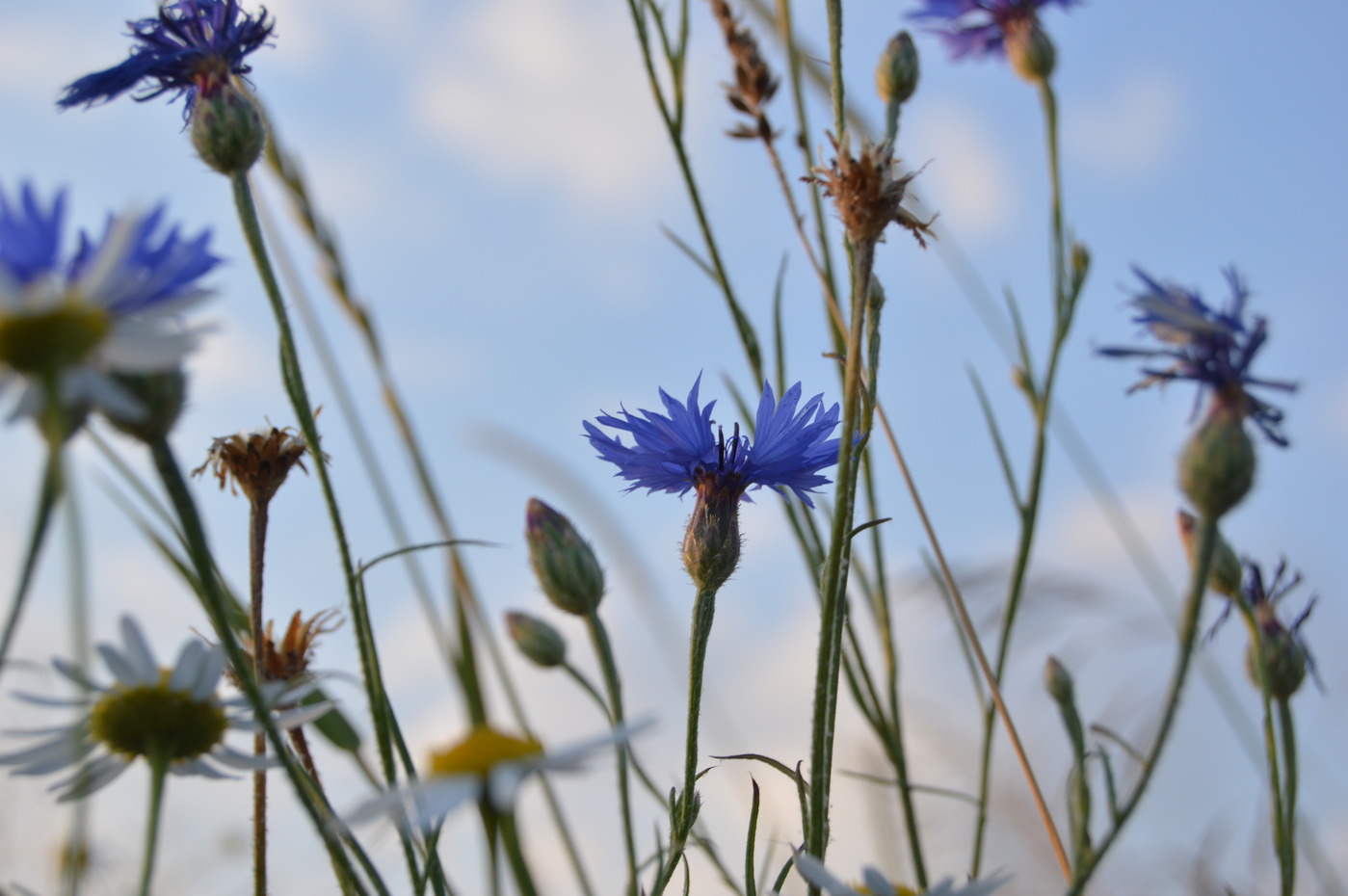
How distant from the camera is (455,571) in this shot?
81 cm

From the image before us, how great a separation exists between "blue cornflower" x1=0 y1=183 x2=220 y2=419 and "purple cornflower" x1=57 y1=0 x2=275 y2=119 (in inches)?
18.1

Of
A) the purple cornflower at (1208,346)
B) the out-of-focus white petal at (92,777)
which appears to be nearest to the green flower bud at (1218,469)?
the purple cornflower at (1208,346)

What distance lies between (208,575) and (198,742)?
140 mm

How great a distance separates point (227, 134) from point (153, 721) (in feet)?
1.39

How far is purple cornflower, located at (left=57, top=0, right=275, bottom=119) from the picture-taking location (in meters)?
0.88

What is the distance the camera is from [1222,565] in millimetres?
915

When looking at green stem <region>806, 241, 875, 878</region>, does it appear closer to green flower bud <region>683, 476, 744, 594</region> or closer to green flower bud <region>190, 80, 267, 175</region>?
green flower bud <region>683, 476, 744, 594</region>

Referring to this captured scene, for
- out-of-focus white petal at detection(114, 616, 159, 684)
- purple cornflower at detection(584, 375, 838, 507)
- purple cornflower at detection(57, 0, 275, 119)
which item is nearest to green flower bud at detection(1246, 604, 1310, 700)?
purple cornflower at detection(584, 375, 838, 507)

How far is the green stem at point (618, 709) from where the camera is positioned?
640 mm

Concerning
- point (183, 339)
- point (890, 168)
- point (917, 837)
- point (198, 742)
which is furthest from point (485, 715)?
point (917, 837)

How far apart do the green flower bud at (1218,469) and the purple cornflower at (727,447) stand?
0.37 meters

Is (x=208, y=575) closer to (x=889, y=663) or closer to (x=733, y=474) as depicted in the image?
(x=733, y=474)

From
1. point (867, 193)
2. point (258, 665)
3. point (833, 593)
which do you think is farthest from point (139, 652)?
point (867, 193)

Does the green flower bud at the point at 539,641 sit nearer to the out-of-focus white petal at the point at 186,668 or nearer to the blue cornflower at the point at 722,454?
the blue cornflower at the point at 722,454
